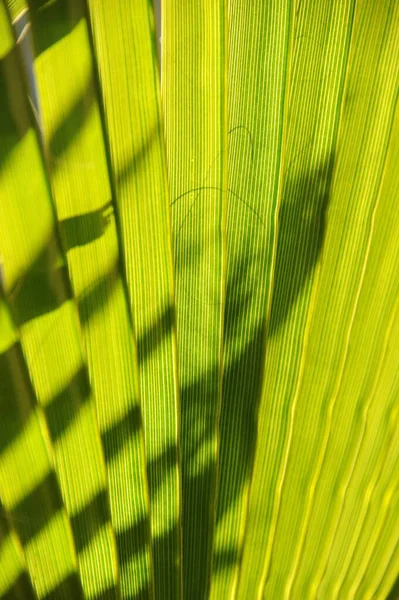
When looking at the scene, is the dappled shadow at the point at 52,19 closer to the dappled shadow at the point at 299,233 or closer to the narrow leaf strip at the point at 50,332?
the narrow leaf strip at the point at 50,332

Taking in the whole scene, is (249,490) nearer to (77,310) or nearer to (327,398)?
(327,398)

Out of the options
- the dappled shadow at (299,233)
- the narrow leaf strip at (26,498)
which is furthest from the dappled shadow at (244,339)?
the narrow leaf strip at (26,498)

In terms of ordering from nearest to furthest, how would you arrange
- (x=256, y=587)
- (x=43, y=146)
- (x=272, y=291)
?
(x=43, y=146) < (x=272, y=291) < (x=256, y=587)

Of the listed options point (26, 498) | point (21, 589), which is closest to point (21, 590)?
point (21, 589)

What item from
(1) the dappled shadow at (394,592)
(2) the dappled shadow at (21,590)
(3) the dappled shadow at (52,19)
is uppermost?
(3) the dappled shadow at (52,19)

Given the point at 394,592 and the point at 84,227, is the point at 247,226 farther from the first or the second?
the point at 394,592

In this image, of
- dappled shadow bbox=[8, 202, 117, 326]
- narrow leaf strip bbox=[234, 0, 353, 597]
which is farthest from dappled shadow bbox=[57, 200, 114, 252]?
narrow leaf strip bbox=[234, 0, 353, 597]

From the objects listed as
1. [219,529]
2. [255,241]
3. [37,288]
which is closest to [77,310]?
[37,288]
